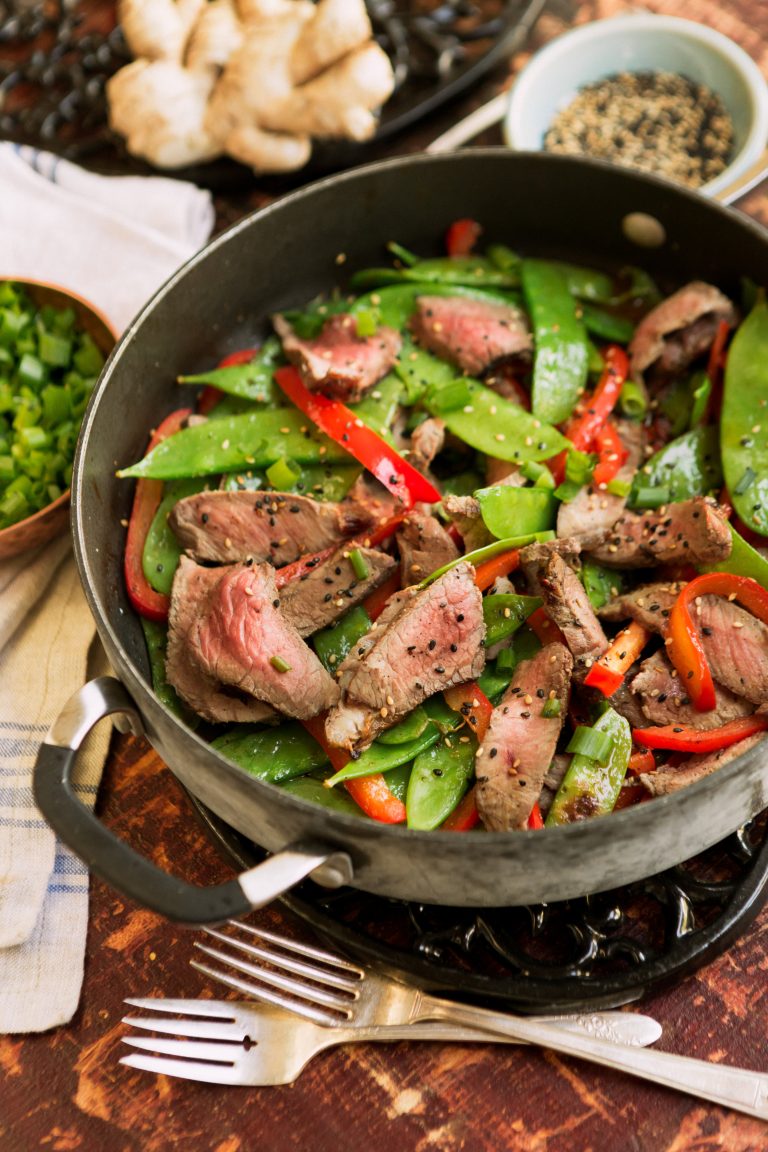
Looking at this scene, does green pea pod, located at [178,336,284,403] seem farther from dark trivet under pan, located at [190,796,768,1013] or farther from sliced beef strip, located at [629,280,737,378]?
dark trivet under pan, located at [190,796,768,1013]

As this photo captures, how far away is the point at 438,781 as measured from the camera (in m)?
2.46

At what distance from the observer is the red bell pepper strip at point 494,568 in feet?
8.92

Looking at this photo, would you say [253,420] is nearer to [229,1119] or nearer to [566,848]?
[566,848]

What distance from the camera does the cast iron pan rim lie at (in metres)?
1.95

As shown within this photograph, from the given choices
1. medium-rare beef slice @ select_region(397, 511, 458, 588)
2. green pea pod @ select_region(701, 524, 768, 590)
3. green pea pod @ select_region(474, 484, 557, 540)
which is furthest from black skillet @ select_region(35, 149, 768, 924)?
green pea pod @ select_region(474, 484, 557, 540)

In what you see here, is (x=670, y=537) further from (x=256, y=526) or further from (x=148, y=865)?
(x=148, y=865)

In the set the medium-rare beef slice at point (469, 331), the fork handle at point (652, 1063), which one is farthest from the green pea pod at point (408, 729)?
the medium-rare beef slice at point (469, 331)

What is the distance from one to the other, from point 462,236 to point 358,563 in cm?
150

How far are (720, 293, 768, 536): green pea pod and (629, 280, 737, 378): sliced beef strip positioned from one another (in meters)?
0.09

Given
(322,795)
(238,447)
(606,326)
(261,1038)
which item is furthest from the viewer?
(606,326)

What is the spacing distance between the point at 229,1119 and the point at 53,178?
3.49 metres

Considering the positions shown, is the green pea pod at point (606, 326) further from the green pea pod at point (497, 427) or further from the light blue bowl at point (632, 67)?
the light blue bowl at point (632, 67)

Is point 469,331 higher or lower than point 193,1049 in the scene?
higher

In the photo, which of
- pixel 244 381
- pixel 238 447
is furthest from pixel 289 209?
pixel 238 447
